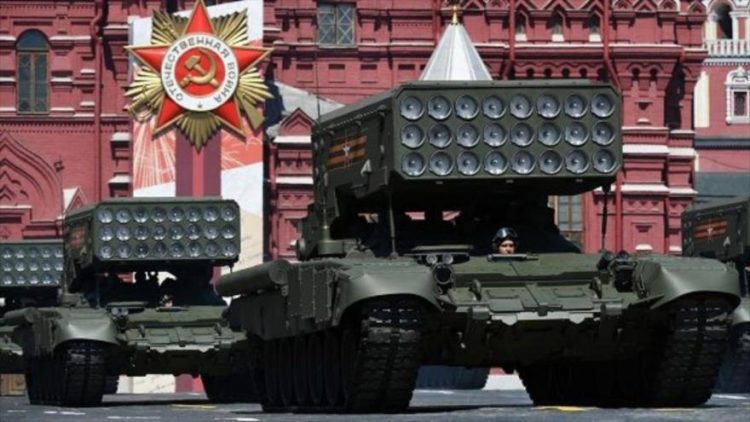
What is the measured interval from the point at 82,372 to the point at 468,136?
10.7 metres

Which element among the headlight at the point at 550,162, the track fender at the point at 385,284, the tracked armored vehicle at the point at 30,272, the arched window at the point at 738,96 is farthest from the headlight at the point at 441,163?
the arched window at the point at 738,96

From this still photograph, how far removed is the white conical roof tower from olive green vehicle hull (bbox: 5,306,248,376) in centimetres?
2061

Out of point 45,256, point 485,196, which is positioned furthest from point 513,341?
point 45,256

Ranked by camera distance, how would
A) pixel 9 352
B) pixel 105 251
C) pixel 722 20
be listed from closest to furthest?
pixel 105 251 → pixel 9 352 → pixel 722 20

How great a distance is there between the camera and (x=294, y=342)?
86.7ft

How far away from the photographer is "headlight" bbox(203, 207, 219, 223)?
38.1m

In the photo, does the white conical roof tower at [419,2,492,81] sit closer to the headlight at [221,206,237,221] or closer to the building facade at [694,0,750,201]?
the headlight at [221,206,237,221]

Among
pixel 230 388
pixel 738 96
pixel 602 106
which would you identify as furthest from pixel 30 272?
pixel 738 96

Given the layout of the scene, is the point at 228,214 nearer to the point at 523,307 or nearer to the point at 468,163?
the point at 468,163

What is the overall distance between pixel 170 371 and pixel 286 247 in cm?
2442

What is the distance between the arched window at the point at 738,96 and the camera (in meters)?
116

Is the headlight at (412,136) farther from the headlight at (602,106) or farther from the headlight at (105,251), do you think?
the headlight at (105,251)

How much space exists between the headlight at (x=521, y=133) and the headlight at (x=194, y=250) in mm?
14136

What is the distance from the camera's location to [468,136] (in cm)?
2414
